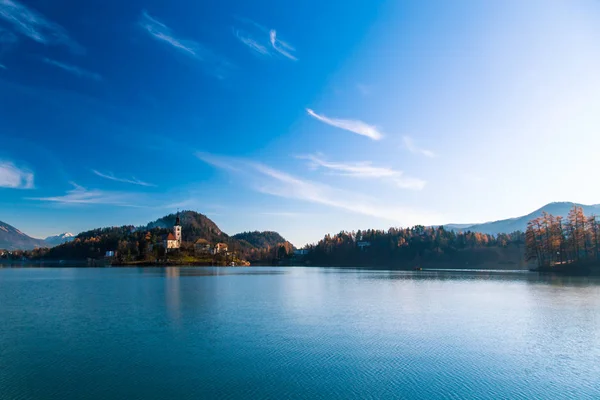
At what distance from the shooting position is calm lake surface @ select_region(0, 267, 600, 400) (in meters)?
15.9

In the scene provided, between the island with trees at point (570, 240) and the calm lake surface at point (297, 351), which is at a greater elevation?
the island with trees at point (570, 240)

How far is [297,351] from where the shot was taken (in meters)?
21.6

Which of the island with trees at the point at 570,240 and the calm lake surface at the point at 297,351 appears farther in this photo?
the island with trees at the point at 570,240

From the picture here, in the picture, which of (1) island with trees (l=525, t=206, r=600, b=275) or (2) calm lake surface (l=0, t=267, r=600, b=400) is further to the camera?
(1) island with trees (l=525, t=206, r=600, b=275)

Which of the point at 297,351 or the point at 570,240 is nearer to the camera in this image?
the point at 297,351

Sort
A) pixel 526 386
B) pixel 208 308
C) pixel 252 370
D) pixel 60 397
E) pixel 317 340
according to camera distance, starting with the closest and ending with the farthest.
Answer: pixel 60 397, pixel 526 386, pixel 252 370, pixel 317 340, pixel 208 308

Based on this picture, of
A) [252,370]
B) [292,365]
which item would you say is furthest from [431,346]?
[252,370]

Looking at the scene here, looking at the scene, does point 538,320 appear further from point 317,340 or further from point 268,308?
point 268,308

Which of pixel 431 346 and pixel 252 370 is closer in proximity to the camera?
pixel 252 370

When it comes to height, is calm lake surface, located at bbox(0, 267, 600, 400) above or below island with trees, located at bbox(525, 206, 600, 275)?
below

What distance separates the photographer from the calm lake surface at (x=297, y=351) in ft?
52.3

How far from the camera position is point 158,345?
22641 millimetres

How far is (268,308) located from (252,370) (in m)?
19.5

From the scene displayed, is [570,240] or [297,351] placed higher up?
[570,240]
